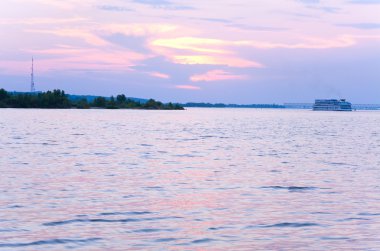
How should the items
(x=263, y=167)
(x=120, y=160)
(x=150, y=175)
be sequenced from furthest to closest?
(x=120, y=160)
(x=263, y=167)
(x=150, y=175)

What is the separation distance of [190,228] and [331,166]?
23.5 meters

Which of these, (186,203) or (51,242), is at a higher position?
(186,203)

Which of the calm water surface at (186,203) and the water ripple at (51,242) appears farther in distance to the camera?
the calm water surface at (186,203)

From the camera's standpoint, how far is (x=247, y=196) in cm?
2838

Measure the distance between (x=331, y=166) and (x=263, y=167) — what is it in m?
4.65

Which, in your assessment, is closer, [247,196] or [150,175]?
[247,196]

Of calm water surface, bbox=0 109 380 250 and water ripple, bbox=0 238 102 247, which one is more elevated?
calm water surface, bbox=0 109 380 250

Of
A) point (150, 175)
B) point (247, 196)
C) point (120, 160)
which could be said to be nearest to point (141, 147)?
point (120, 160)

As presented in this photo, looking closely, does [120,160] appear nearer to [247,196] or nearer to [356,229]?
[247,196]

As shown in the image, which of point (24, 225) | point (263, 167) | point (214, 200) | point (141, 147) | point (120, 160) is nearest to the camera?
point (24, 225)

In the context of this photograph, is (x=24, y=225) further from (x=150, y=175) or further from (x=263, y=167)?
(x=263, y=167)

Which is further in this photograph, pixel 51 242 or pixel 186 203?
pixel 186 203

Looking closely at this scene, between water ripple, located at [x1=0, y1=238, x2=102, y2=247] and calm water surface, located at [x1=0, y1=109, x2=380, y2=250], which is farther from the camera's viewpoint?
calm water surface, located at [x1=0, y1=109, x2=380, y2=250]

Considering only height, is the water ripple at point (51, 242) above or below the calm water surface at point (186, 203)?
below
